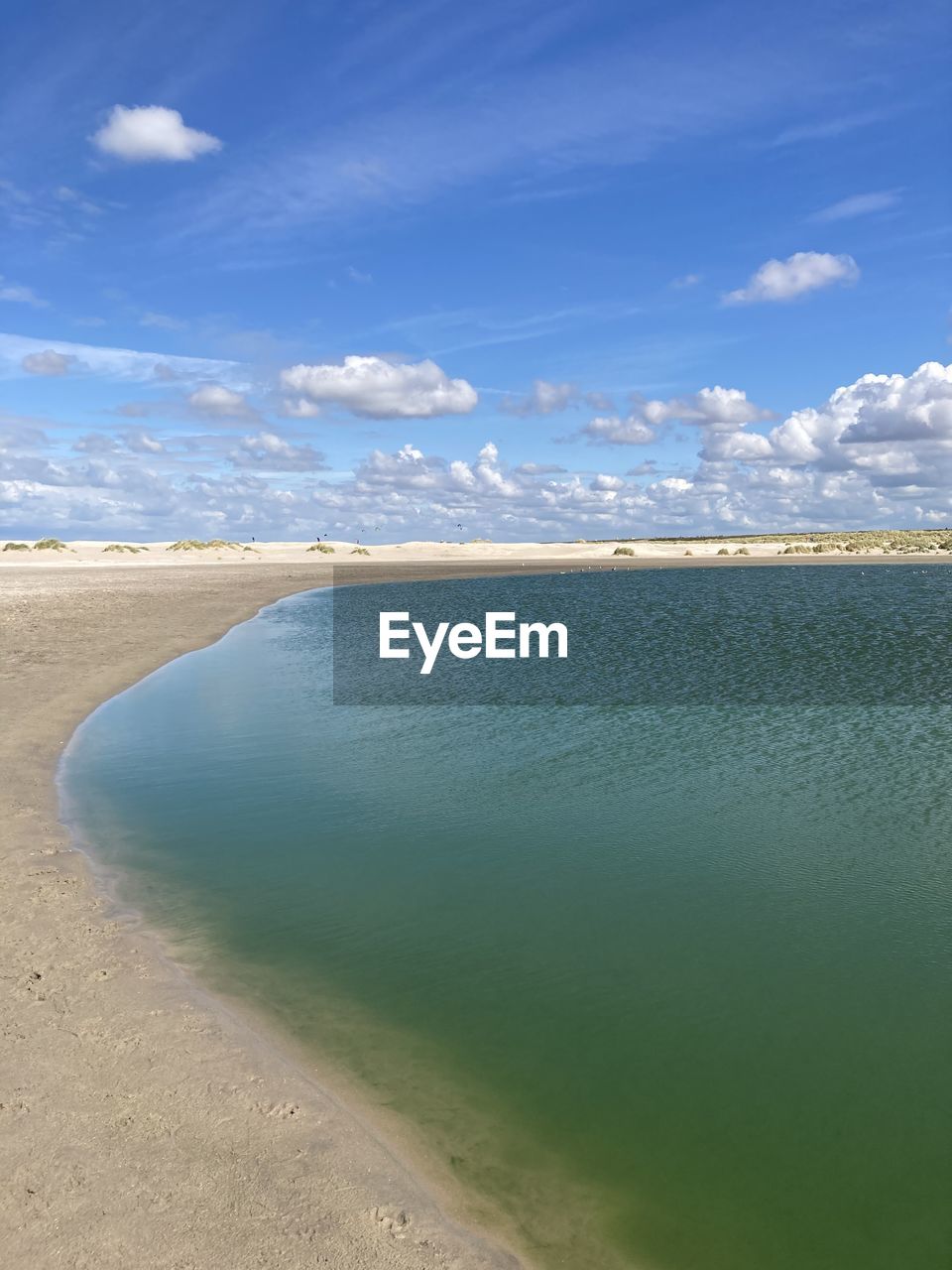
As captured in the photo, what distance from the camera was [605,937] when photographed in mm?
11867

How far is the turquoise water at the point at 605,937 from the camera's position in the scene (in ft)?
24.1

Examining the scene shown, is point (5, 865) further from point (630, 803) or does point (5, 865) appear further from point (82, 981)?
point (630, 803)

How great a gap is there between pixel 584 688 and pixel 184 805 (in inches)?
585

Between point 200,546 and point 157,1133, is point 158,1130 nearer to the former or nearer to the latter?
point 157,1133

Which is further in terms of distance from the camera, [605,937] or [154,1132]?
[605,937]

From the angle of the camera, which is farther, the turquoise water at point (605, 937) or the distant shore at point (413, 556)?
the distant shore at point (413, 556)

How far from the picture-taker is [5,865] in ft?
44.6

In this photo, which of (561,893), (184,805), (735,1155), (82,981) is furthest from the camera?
(184,805)

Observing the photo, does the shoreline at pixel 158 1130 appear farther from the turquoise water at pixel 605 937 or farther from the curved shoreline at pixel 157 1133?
the turquoise water at pixel 605 937

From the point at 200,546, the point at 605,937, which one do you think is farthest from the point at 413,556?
the point at 605,937

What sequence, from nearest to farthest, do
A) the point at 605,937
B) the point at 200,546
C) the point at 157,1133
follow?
1. the point at 157,1133
2. the point at 605,937
3. the point at 200,546

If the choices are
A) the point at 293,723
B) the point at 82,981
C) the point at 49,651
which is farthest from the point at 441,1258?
the point at 49,651

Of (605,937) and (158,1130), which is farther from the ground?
(158,1130)

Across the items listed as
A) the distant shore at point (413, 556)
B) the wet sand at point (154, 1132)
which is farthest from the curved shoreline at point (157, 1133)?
the distant shore at point (413, 556)
